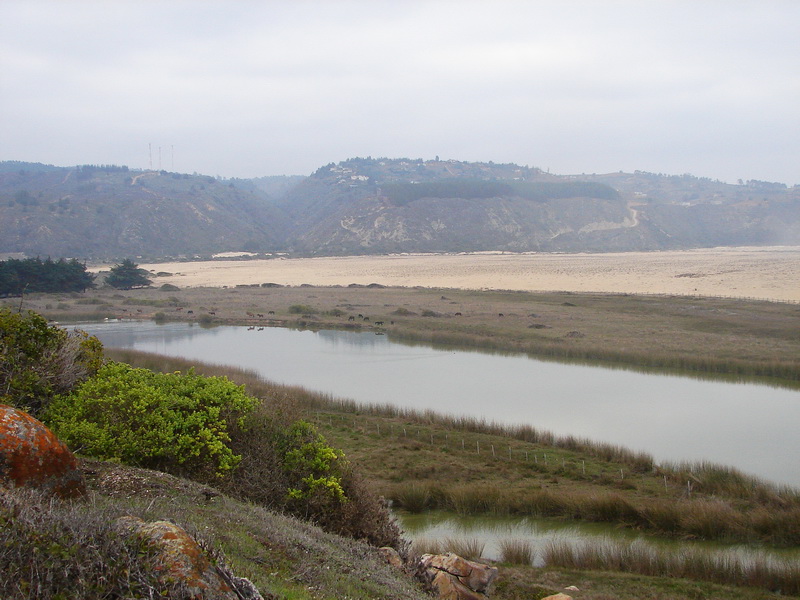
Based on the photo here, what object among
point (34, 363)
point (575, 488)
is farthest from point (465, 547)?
point (34, 363)

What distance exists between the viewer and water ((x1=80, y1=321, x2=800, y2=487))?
20.1 m

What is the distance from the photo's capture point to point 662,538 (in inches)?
525

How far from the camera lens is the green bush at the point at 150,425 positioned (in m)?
9.02

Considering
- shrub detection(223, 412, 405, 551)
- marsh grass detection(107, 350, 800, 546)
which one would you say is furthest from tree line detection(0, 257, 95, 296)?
shrub detection(223, 412, 405, 551)

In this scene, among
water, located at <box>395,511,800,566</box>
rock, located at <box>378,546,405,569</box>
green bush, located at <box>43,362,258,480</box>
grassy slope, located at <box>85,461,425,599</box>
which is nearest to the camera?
grassy slope, located at <box>85,461,425,599</box>

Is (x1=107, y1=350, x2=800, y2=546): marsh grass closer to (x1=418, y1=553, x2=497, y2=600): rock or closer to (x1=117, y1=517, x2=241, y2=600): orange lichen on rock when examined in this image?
(x1=418, y1=553, x2=497, y2=600): rock

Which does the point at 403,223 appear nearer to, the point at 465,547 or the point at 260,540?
the point at 465,547

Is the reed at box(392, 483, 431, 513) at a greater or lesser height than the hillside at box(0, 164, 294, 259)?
lesser

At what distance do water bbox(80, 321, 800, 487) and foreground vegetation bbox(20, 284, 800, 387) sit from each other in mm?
2205

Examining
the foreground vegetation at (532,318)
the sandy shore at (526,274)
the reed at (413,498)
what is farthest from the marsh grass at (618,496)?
the sandy shore at (526,274)

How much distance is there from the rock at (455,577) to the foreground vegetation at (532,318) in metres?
23.8

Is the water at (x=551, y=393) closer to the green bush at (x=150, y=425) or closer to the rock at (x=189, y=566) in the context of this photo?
the green bush at (x=150, y=425)

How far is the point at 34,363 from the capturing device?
1040cm

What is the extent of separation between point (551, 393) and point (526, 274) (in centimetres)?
5920
